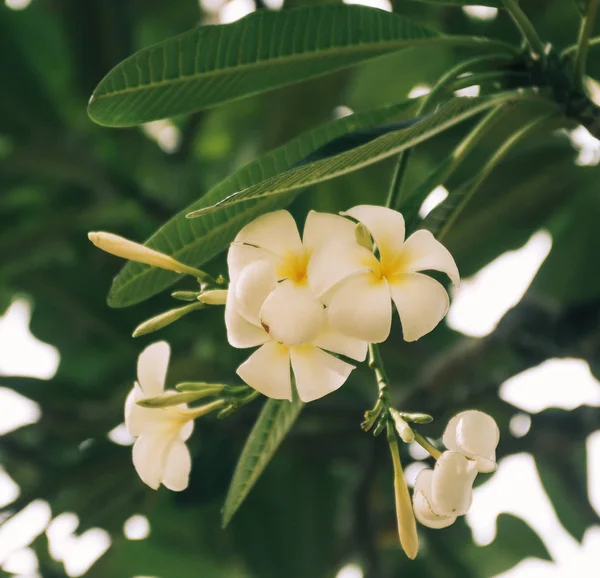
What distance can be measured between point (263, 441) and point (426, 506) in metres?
0.13

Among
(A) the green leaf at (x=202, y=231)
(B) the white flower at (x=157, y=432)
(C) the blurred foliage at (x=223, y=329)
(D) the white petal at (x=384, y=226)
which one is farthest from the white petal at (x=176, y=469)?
(C) the blurred foliage at (x=223, y=329)

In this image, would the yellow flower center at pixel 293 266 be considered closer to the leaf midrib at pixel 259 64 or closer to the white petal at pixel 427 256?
the white petal at pixel 427 256

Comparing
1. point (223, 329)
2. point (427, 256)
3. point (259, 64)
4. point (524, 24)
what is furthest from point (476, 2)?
point (223, 329)

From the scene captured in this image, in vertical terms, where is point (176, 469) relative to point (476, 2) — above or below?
Result: below

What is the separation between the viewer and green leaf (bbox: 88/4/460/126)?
56 cm

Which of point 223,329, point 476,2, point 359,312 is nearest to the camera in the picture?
point 359,312

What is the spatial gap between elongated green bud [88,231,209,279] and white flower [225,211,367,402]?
87mm

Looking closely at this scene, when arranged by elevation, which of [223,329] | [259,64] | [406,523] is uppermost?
[259,64]

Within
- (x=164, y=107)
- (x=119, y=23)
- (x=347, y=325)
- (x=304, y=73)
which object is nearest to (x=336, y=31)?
(x=304, y=73)

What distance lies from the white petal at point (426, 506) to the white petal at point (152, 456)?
0.19m

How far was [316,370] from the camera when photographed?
1.50 feet

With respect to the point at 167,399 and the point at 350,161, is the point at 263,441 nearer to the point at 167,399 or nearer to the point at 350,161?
the point at 167,399

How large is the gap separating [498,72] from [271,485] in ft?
3.24

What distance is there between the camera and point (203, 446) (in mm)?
1199
